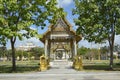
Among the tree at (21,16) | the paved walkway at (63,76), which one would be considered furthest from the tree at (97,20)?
the paved walkway at (63,76)

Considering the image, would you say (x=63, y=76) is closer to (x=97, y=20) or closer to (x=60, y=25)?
(x=97, y=20)

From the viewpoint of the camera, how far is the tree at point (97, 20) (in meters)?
29.8

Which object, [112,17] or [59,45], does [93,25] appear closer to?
[112,17]

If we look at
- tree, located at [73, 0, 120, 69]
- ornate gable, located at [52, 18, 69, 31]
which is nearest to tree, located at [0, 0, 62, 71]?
tree, located at [73, 0, 120, 69]

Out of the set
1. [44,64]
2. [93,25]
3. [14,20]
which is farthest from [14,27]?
[93,25]

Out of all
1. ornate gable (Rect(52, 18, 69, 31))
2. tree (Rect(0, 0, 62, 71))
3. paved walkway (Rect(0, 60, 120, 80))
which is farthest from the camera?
ornate gable (Rect(52, 18, 69, 31))

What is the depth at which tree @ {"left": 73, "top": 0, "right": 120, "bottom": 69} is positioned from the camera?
97.9 feet

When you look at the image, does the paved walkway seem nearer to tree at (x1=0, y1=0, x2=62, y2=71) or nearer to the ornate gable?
tree at (x1=0, y1=0, x2=62, y2=71)

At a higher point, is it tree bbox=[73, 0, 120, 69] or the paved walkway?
tree bbox=[73, 0, 120, 69]

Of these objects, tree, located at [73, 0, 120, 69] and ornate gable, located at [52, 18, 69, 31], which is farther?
ornate gable, located at [52, 18, 69, 31]

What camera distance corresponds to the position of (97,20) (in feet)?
100

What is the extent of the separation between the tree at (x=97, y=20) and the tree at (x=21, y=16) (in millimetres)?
3165

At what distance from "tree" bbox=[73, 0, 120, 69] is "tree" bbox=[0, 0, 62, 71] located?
3.17 m

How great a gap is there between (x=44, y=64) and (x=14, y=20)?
5901mm
